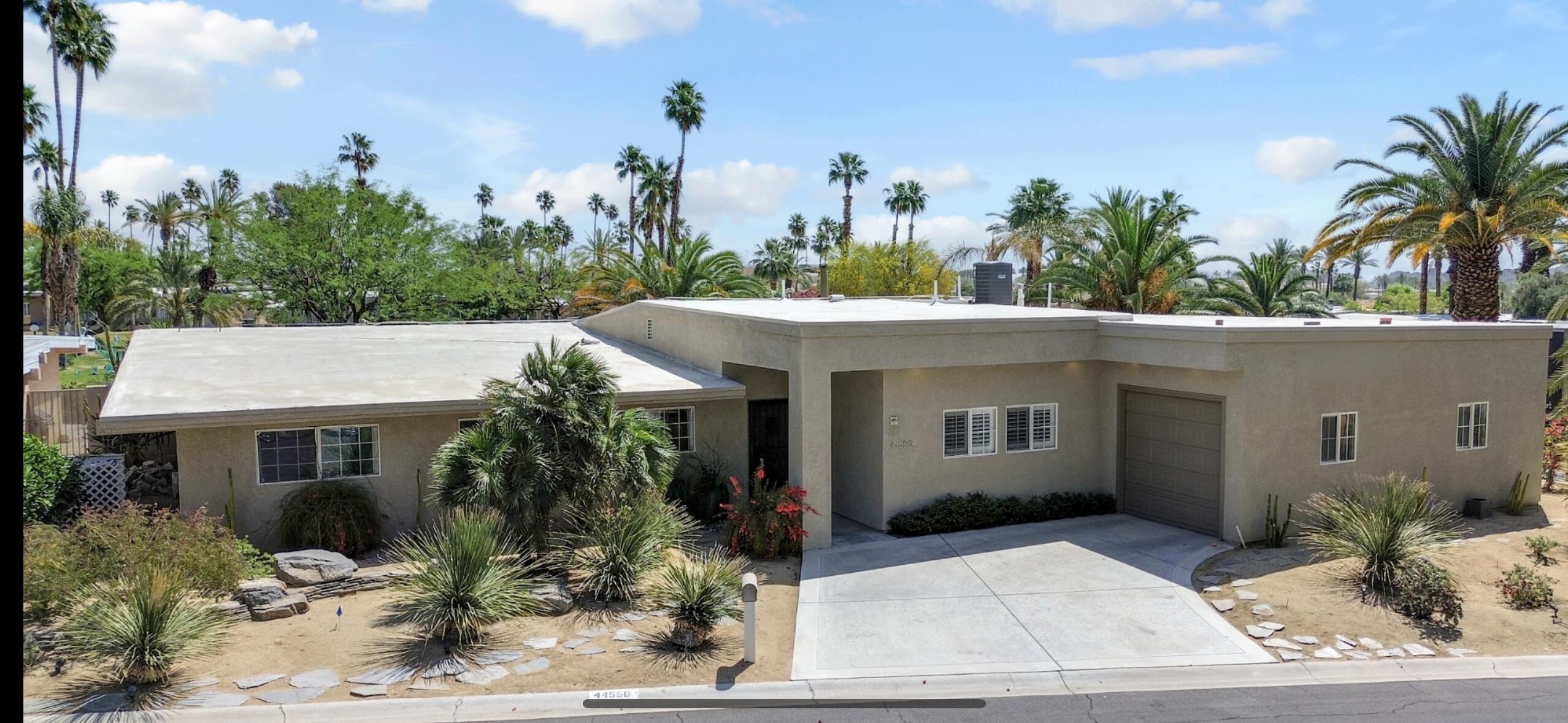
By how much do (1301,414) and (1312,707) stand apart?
22.6 ft

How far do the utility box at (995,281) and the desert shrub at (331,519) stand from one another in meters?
13.4

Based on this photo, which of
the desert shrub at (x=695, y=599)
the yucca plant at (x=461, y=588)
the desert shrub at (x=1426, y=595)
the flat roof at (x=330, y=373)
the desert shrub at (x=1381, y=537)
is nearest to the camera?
the yucca plant at (x=461, y=588)

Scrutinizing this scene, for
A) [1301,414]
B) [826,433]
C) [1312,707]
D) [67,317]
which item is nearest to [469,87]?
[826,433]

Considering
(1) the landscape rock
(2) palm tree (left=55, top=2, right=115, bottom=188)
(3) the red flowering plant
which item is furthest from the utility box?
(2) palm tree (left=55, top=2, right=115, bottom=188)

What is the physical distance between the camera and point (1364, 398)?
16047mm

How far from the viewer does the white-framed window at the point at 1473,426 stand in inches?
683

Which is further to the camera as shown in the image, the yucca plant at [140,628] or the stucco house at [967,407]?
the stucco house at [967,407]

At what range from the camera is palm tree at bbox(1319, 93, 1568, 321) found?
870 inches

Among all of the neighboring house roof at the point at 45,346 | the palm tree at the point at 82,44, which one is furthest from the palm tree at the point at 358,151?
the neighboring house roof at the point at 45,346

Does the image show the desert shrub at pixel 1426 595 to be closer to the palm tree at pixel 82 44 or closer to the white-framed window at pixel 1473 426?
the white-framed window at pixel 1473 426

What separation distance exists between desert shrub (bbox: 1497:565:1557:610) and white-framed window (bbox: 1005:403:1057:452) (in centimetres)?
652

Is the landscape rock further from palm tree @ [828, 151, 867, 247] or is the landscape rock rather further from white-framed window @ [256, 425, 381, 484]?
palm tree @ [828, 151, 867, 247]

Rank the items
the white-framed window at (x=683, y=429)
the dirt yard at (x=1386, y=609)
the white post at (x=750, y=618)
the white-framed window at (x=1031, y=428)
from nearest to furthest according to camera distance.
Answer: the white post at (x=750, y=618), the dirt yard at (x=1386, y=609), the white-framed window at (x=1031, y=428), the white-framed window at (x=683, y=429)

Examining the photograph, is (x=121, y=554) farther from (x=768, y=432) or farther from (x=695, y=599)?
(x=768, y=432)
